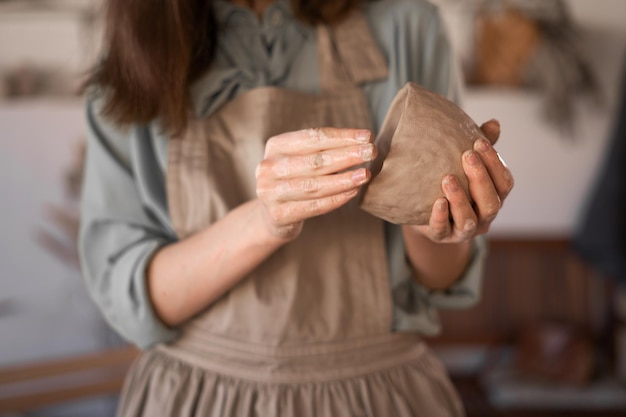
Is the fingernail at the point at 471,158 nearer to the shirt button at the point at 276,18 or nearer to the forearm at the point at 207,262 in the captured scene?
the forearm at the point at 207,262

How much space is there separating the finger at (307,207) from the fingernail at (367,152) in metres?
0.03

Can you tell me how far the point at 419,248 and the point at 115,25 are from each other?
1.46 ft

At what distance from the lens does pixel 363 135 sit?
0.60 metres

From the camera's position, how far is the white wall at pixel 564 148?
8.45 feet

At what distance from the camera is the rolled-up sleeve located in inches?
32.6

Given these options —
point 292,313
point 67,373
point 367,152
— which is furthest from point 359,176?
point 67,373

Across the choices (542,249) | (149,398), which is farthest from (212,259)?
(542,249)

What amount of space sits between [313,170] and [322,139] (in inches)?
1.1

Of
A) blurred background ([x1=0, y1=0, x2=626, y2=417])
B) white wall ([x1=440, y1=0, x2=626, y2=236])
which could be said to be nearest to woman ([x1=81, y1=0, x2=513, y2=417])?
blurred background ([x1=0, y1=0, x2=626, y2=417])

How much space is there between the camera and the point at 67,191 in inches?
96.9

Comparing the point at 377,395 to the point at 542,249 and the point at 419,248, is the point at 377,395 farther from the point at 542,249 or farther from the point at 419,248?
the point at 542,249

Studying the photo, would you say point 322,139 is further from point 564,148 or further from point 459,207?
point 564,148

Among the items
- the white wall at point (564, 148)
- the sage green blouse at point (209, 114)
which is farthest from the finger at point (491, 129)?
the white wall at point (564, 148)

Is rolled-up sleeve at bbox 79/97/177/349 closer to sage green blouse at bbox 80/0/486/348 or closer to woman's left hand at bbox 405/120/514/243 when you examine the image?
sage green blouse at bbox 80/0/486/348
